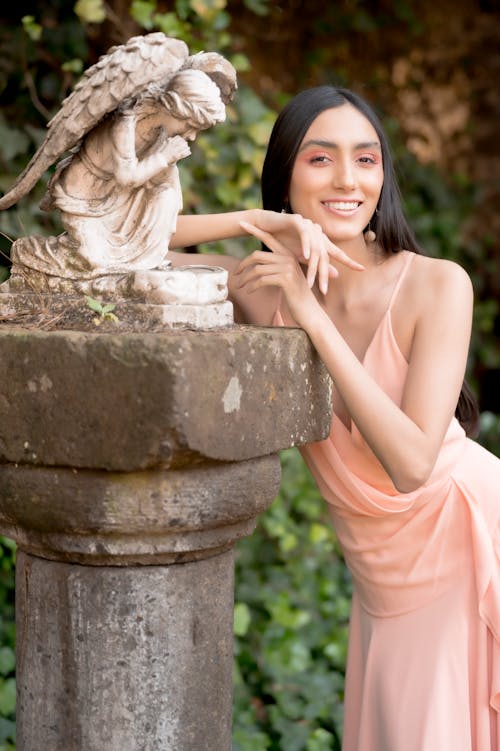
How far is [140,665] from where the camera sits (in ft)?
5.90

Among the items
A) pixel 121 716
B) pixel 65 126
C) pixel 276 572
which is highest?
pixel 65 126

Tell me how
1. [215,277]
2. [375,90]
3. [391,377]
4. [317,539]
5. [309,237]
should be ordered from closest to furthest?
[215,277]
[309,237]
[391,377]
[317,539]
[375,90]

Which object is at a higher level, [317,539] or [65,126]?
[65,126]

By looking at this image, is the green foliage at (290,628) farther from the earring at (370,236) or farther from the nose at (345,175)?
the nose at (345,175)

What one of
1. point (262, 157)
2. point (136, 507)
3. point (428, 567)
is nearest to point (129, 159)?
point (136, 507)

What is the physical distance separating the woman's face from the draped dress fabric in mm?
201

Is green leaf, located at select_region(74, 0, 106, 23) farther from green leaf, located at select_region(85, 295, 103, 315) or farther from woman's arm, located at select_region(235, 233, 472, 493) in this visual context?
green leaf, located at select_region(85, 295, 103, 315)

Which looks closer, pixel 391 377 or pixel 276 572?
pixel 391 377

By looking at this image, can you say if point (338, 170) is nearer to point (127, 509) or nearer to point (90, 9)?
point (127, 509)

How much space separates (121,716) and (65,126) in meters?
1.14

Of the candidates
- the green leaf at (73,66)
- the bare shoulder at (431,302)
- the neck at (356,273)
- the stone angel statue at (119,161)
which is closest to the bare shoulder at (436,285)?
the bare shoulder at (431,302)

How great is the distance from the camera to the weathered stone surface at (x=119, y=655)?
1794 mm

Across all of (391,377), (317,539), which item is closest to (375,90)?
(317,539)

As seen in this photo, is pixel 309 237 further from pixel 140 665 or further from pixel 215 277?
pixel 140 665
